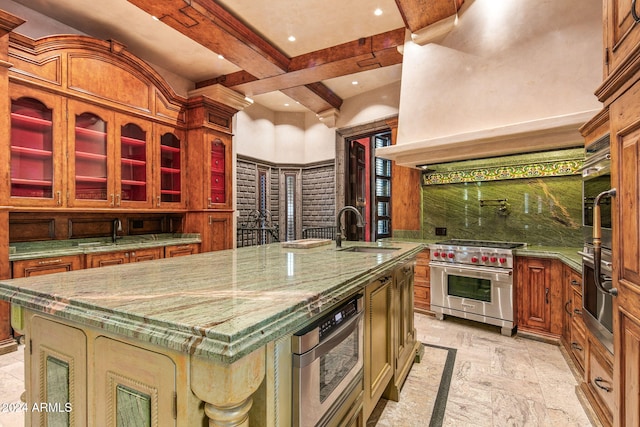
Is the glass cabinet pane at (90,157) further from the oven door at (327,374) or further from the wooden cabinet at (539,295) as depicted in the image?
the wooden cabinet at (539,295)

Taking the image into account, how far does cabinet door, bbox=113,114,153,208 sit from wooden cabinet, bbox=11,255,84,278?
75 centimetres

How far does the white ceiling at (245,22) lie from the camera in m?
2.99

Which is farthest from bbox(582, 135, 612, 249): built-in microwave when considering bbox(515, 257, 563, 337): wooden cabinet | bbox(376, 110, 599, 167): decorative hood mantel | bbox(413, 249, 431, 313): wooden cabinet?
bbox(413, 249, 431, 313): wooden cabinet

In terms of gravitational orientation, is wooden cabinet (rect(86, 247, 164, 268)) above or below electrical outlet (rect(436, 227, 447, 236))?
below

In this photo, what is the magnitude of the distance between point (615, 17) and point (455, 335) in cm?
279

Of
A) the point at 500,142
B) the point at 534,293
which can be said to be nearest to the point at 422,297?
the point at 534,293

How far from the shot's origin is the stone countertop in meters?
0.78

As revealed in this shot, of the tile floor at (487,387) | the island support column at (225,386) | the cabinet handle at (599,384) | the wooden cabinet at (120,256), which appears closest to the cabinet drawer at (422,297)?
the tile floor at (487,387)

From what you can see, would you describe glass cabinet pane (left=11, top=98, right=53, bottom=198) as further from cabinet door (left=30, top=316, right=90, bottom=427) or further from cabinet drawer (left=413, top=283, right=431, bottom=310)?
cabinet drawer (left=413, top=283, right=431, bottom=310)

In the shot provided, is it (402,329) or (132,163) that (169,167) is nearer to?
(132,163)

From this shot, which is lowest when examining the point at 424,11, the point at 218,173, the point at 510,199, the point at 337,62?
the point at 510,199

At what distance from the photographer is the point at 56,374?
1134mm

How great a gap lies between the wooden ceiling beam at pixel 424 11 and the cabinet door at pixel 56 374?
322 centimetres

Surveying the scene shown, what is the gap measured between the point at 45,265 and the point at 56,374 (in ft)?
7.67
